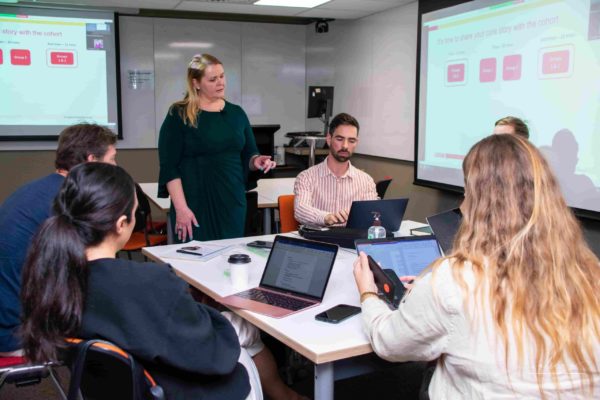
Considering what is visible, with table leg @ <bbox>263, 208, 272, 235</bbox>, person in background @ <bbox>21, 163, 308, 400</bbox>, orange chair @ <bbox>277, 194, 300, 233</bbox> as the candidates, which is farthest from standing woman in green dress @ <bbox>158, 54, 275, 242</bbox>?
person in background @ <bbox>21, 163, 308, 400</bbox>

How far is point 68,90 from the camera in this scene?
6062 millimetres

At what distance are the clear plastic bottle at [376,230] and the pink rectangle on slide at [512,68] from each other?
6.30ft

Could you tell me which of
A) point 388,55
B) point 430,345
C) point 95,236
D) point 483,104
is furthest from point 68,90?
point 430,345

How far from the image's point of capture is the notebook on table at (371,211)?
106 inches

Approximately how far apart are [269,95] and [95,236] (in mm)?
5850

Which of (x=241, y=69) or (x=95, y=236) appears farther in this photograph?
(x=241, y=69)

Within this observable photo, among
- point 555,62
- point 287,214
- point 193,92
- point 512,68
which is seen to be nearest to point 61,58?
point 193,92

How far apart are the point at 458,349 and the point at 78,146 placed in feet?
5.34

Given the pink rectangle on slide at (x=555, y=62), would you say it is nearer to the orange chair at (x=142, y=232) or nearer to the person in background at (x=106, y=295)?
the orange chair at (x=142, y=232)

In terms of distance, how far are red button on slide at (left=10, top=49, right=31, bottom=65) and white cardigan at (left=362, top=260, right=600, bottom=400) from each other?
5528 millimetres

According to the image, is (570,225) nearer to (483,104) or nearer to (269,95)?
(483,104)

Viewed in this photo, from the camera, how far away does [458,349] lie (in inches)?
53.3

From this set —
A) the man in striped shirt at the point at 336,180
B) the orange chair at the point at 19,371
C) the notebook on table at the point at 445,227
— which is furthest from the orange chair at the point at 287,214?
the orange chair at the point at 19,371

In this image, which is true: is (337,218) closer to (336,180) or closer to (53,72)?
(336,180)
